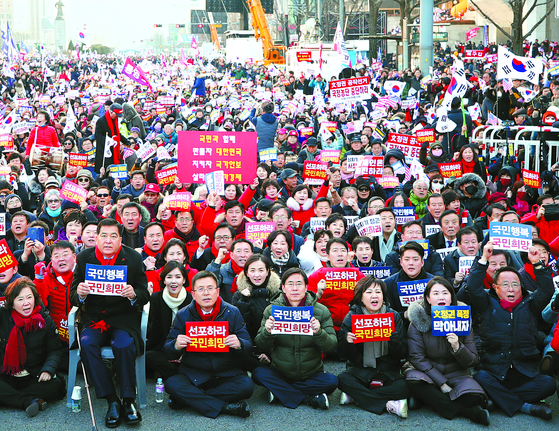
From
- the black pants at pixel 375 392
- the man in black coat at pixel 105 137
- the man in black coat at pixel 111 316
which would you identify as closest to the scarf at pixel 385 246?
the black pants at pixel 375 392

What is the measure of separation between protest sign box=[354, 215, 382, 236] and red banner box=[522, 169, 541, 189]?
290 cm

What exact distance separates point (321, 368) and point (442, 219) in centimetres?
262

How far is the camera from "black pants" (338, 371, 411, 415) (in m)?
5.51

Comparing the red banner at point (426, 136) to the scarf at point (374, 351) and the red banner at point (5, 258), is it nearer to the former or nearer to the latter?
the scarf at point (374, 351)

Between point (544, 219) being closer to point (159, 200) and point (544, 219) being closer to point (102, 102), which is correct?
point (159, 200)

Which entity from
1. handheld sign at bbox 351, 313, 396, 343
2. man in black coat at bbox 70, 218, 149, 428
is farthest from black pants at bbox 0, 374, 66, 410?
handheld sign at bbox 351, 313, 396, 343

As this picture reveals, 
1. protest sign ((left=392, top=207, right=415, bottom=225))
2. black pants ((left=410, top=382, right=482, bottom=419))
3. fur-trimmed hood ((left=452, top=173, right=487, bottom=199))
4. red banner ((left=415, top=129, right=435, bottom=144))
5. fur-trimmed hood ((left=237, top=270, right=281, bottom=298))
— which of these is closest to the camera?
black pants ((left=410, top=382, right=482, bottom=419))

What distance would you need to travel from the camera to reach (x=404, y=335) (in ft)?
18.7

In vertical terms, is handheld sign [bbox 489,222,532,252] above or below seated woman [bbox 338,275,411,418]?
above

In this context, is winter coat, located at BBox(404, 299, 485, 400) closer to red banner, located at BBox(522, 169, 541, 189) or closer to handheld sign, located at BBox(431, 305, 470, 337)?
handheld sign, located at BBox(431, 305, 470, 337)

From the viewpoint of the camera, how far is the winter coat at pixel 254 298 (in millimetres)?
6133

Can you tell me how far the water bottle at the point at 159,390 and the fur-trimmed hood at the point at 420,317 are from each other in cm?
206

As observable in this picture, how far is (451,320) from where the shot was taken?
5371 millimetres

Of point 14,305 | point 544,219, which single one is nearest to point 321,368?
point 14,305
